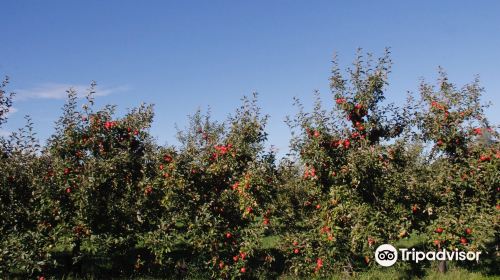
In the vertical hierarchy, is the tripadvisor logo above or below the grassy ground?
above

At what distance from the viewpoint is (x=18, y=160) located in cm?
1122

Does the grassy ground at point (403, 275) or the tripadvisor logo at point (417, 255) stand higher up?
the tripadvisor logo at point (417, 255)

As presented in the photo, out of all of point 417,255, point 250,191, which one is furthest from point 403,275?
point 250,191

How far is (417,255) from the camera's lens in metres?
13.0

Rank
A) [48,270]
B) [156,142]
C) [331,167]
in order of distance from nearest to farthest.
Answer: [331,167] < [48,270] < [156,142]

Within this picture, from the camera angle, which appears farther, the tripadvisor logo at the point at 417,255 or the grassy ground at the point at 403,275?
the grassy ground at the point at 403,275

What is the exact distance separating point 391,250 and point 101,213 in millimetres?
8117

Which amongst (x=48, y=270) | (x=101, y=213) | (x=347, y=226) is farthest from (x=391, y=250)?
(x=48, y=270)

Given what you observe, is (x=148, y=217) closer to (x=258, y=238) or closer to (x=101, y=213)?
(x=101, y=213)

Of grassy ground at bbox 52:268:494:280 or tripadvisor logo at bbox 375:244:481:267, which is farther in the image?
grassy ground at bbox 52:268:494:280

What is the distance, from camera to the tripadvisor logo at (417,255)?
1106 cm

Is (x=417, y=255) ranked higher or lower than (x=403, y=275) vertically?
higher

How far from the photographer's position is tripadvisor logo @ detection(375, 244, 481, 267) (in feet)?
36.3

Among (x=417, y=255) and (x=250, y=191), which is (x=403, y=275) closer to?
(x=417, y=255)
